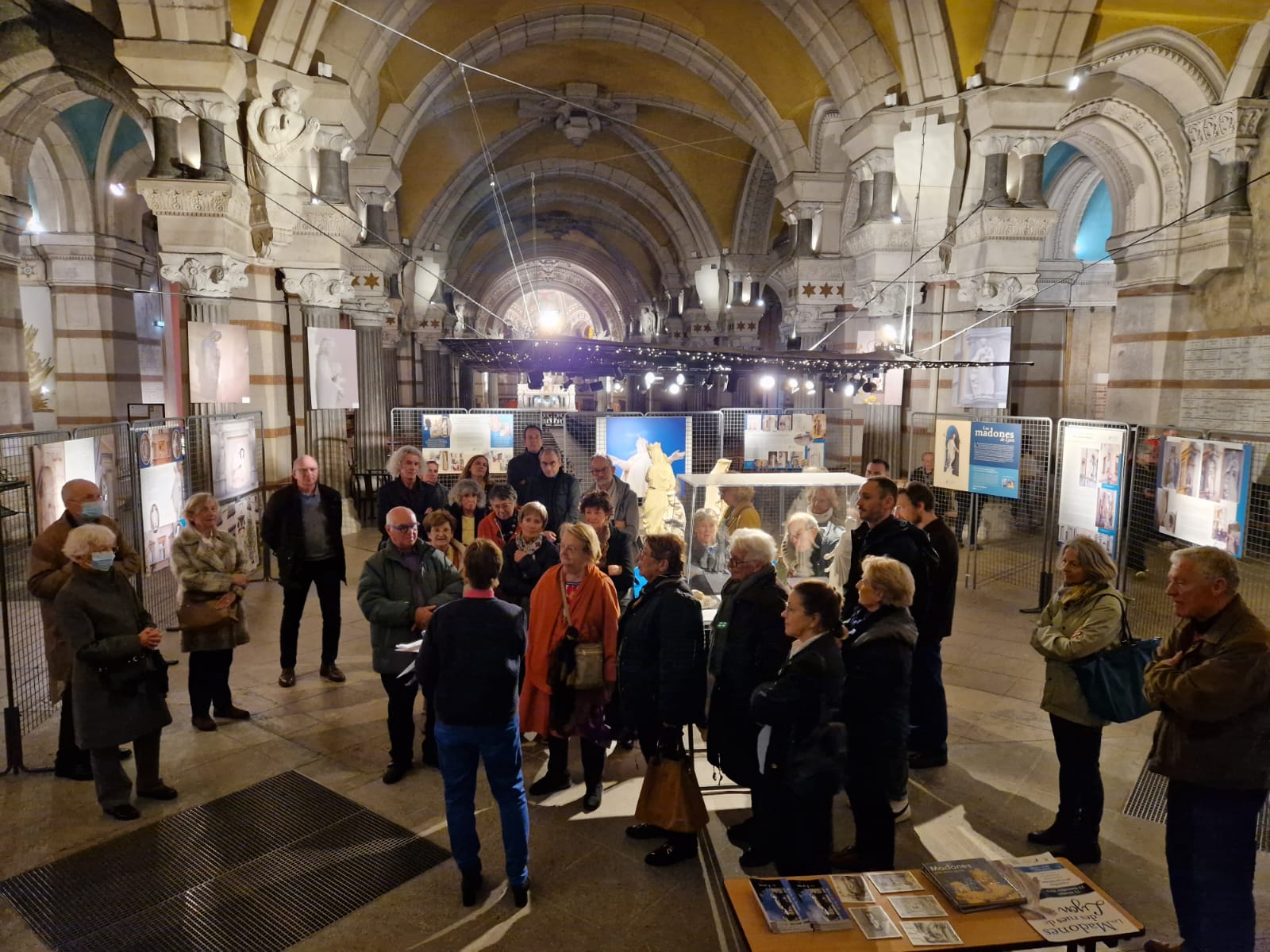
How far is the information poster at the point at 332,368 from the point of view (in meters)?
8.48

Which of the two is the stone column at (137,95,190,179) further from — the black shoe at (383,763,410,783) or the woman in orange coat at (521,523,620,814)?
the woman in orange coat at (521,523,620,814)

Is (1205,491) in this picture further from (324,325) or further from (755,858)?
(324,325)

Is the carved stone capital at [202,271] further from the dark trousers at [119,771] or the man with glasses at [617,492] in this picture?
the dark trousers at [119,771]

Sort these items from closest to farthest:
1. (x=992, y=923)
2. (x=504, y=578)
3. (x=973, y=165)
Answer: (x=992, y=923) < (x=504, y=578) < (x=973, y=165)

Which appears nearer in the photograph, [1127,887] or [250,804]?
[1127,887]

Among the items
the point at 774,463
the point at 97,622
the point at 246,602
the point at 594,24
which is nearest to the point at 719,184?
the point at 594,24

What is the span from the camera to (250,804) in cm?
389

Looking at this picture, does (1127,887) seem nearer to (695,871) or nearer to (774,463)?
(695,871)

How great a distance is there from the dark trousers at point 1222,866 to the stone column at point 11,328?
11123mm

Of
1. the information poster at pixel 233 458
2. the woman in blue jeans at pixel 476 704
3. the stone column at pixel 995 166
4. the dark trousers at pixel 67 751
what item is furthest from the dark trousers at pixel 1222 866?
the information poster at pixel 233 458

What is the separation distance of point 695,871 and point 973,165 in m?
7.85

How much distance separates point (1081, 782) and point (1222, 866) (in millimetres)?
849

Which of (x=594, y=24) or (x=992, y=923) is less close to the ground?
(x=594, y=24)

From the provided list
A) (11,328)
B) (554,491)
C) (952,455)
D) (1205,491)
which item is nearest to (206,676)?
(554,491)
